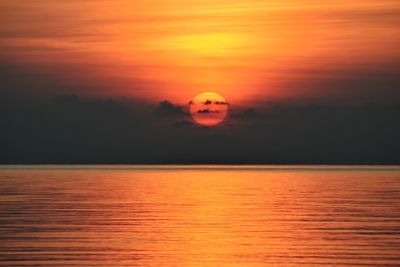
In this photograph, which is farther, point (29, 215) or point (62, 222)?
point (29, 215)

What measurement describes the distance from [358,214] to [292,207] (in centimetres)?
679

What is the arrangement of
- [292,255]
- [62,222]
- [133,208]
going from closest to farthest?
1. [292,255]
2. [62,222]
3. [133,208]

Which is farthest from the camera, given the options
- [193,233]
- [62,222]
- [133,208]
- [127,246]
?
[133,208]

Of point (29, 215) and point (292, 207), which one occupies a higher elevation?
point (292, 207)

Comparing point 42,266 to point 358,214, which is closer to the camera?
point 42,266

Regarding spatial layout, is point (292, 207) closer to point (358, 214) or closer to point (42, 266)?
point (358, 214)

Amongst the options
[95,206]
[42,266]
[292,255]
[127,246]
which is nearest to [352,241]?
[292,255]

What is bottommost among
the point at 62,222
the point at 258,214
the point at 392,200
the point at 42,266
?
the point at 42,266

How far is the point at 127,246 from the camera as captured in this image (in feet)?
106

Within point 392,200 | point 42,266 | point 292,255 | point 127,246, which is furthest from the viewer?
point 392,200

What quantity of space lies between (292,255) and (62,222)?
14849 mm

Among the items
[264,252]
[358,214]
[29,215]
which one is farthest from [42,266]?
[358,214]

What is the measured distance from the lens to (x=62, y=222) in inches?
1645

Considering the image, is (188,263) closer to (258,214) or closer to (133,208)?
(258,214)
